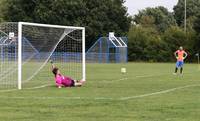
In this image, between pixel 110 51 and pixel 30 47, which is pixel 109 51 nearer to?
pixel 110 51

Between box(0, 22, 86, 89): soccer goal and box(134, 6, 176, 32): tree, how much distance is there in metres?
93.0

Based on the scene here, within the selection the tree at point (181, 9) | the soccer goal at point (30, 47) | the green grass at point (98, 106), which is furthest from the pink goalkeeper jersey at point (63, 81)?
the tree at point (181, 9)

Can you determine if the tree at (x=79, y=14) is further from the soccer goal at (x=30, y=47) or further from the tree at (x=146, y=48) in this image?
the soccer goal at (x=30, y=47)

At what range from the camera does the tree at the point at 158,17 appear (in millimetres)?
124175

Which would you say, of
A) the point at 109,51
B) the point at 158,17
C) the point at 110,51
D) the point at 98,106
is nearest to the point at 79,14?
the point at 110,51

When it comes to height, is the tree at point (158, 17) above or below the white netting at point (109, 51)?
above

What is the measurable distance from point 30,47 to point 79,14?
181 ft

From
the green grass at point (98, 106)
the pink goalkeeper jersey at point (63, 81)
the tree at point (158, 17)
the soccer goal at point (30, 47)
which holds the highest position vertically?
the tree at point (158, 17)

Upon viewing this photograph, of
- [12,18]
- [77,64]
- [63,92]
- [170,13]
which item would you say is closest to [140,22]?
[170,13]

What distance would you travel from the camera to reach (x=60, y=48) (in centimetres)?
3153

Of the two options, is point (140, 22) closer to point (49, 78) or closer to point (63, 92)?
point (49, 78)

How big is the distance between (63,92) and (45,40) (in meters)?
6.11

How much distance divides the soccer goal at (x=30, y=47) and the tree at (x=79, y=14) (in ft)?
168

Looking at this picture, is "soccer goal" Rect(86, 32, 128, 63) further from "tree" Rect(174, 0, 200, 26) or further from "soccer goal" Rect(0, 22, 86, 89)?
"tree" Rect(174, 0, 200, 26)
